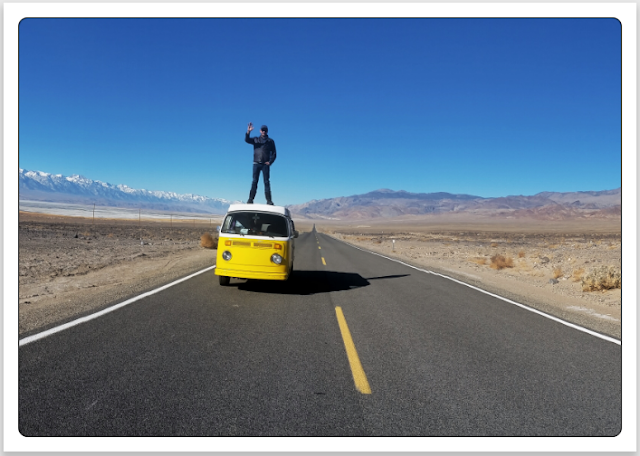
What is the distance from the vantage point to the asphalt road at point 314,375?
3330mm

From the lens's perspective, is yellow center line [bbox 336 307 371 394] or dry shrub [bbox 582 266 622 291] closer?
yellow center line [bbox 336 307 371 394]

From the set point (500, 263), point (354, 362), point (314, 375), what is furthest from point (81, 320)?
point (500, 263)

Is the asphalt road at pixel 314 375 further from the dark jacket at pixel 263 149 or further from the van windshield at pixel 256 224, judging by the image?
the dark jacket at pixel 263 149

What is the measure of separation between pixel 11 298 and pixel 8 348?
0.46 metres

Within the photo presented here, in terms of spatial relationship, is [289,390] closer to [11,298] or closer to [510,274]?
[11,298]

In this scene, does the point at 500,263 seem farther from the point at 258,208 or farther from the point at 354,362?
the point at 354,362

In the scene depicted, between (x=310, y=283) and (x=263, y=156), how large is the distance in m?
3.88

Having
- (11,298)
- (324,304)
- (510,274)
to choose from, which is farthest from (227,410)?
(510,274)

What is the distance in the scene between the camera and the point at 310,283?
38.5 feet

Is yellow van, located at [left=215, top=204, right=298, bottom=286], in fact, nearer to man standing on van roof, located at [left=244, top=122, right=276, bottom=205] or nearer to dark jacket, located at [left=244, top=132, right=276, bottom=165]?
man standing on van roof, located at [left=244, top=122, right=276, bottom=205]

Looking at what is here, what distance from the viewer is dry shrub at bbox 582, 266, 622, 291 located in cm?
1239

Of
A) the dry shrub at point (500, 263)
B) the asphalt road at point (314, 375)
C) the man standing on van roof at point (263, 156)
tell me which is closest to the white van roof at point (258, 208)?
the man standing on van roof at point (263, 156)

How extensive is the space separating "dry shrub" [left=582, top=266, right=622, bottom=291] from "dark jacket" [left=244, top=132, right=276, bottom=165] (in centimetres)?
1065

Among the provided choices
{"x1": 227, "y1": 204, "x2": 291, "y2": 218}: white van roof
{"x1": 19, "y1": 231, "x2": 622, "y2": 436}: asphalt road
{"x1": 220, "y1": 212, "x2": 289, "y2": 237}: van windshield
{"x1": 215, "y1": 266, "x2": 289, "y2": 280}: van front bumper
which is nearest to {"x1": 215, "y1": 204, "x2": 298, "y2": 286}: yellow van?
{"x1": 215, "y1": 266, "x2": 289, "y2": 280}: van front bumper
